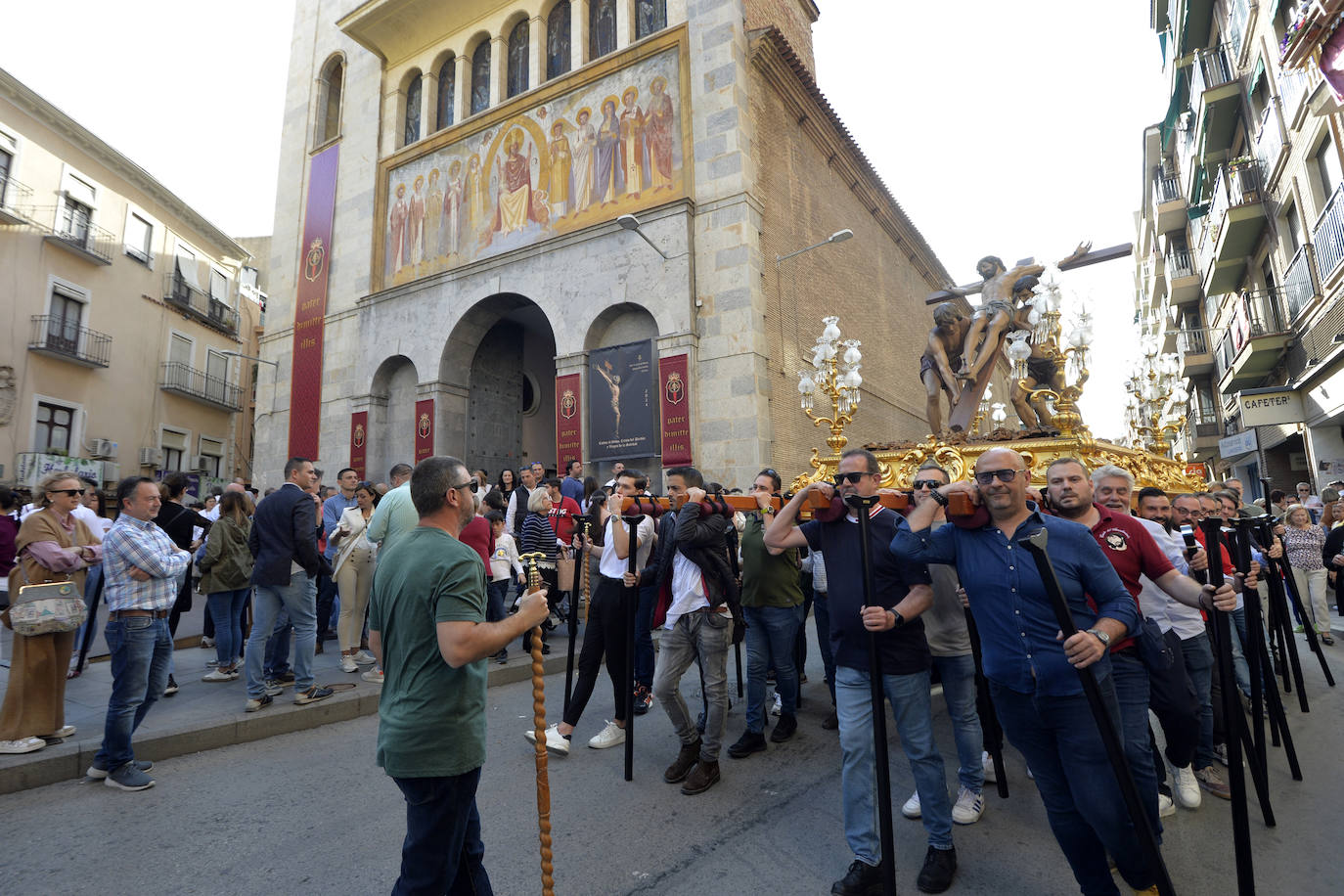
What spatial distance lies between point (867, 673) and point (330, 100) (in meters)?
25.9

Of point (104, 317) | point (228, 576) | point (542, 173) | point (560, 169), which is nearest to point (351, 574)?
point (228, 576)

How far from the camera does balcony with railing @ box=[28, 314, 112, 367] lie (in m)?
20.0

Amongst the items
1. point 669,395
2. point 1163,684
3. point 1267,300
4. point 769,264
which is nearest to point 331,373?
point 669,395

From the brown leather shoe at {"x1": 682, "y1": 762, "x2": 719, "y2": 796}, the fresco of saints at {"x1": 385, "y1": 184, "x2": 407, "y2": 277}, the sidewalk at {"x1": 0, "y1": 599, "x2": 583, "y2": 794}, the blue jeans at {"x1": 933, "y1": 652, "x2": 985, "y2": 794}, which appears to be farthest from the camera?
the fresco of saints at {"x1": 385, "y1": 184, "x2": 407, "y2": 277}

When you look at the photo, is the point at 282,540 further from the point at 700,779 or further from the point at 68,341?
the point at 68,341

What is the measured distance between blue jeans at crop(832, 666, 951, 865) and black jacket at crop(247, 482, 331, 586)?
15.2 feet

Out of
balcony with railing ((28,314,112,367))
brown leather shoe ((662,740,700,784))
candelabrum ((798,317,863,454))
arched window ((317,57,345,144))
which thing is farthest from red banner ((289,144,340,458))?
brown leather shoe ((662,740,700,784))

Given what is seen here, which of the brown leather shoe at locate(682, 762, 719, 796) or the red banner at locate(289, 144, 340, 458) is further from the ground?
the red banner at locate(289, 144, 340, 458)

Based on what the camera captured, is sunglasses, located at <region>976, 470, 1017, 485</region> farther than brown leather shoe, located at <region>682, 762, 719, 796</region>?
No

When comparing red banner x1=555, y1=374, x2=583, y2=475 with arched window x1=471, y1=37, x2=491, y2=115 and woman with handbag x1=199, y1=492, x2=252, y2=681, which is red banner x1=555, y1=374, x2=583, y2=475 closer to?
woman with handbag x1=199, y1=492, x2=252, y2=681

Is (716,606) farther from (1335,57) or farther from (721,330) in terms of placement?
(1335,57)

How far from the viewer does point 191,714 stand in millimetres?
5461

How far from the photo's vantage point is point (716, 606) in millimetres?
4648

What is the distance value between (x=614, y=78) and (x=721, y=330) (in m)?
7.19
